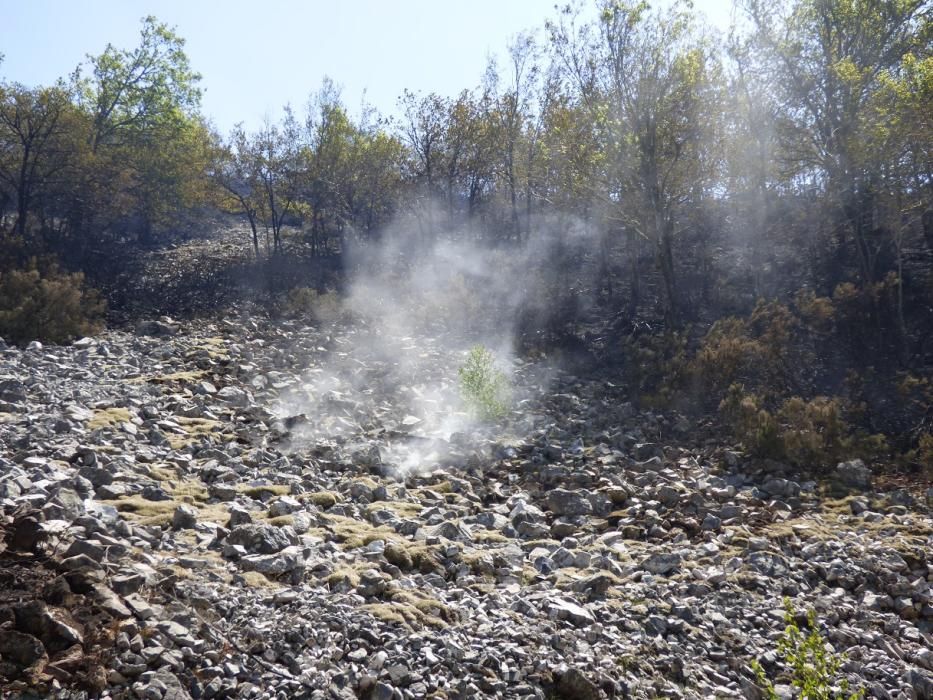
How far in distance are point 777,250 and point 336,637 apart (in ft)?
63.2

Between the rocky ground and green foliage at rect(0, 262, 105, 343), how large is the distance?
300 cm

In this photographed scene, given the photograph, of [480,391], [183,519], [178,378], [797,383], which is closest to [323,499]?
[183,519]

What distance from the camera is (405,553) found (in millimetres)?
6137

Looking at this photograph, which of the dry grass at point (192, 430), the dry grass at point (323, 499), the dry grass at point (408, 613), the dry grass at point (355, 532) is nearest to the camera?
the dry grass at point (408, 613)

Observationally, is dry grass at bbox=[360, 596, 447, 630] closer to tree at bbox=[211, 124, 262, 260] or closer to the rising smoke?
the rising smoke

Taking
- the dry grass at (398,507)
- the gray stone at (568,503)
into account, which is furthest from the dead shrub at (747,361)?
the dry grass at (398,507)

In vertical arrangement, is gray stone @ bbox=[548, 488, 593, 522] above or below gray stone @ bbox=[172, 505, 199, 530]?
below

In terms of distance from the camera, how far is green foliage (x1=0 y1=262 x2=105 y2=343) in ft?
46.9

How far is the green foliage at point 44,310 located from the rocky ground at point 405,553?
3.00 m

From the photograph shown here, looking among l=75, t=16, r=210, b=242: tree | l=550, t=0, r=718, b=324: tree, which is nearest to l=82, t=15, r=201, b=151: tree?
l=75, t=16, r=210, b=242: tree

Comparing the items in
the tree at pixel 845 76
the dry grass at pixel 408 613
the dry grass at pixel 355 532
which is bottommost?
the dry grass at pixel 408 613

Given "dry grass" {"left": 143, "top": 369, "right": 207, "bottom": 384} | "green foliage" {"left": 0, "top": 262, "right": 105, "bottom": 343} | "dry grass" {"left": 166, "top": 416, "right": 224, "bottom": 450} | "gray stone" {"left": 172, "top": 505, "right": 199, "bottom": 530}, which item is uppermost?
"green foliage" {"left": 0, "top": 262, "right": 105, "bottom": 343}

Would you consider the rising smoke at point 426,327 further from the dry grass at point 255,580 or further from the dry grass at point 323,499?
the dry grass at point 255,580

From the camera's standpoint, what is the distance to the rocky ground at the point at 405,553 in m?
4.19
